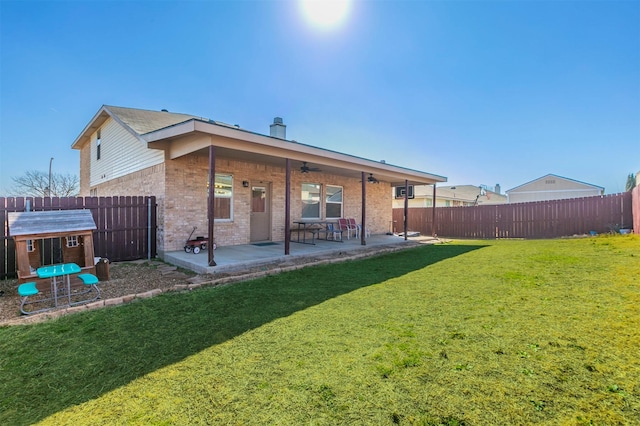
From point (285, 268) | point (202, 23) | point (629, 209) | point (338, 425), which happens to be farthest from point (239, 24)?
point (629, 209)

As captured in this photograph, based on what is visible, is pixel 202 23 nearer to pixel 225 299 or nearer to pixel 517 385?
pixel 225 299

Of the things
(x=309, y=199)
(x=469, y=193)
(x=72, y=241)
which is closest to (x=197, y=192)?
(x=72, y=241)

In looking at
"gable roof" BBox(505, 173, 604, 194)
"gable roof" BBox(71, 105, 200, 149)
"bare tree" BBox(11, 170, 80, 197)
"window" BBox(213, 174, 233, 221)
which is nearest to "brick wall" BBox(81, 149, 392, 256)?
"window" BBox(213, 174, 233, 221)

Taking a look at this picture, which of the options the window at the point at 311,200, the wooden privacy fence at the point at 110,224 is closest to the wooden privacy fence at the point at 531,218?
the window at the point at 311,200

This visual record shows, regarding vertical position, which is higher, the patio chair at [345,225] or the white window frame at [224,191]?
the white window frame at [224,191]

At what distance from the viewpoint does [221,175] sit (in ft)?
29.6

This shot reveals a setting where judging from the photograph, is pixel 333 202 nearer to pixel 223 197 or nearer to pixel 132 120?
pixel 223 197

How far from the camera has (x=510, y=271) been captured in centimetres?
591

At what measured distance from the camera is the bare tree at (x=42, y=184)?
2291 cm

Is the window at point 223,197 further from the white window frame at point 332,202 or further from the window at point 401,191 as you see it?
the window at point 401,191

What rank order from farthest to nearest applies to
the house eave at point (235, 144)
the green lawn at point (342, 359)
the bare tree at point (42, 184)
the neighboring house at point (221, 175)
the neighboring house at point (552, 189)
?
the neighboring house at point (552, 189) → the bare tree at point (42, 184) → the neighboring house at point (221, 175) → the house eave at point (235, 144) → the green lawn at point (342, 359)

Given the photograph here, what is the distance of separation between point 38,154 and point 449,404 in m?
31.6

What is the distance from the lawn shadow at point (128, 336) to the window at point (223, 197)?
161 inches

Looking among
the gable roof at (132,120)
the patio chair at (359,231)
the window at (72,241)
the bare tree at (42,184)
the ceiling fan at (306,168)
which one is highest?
the gable roof at (132,120)
